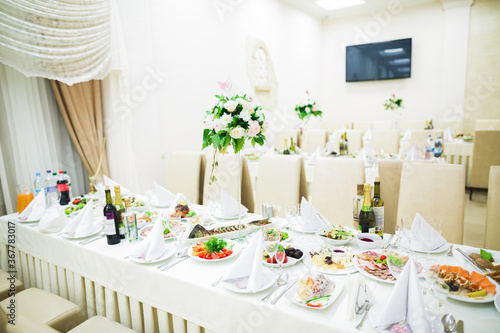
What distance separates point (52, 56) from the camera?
2.37 meters

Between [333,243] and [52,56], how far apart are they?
2.36 m

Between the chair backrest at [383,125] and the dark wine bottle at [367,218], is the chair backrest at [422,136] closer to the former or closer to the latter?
the chair backrest at [383,125]

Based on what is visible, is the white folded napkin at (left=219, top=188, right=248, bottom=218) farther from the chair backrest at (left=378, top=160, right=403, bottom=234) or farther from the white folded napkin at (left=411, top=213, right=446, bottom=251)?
the chair backrest at (left=378, top=160, right=403, bottom=234)

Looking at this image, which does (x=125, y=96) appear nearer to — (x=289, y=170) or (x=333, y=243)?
(x=289, y=170)

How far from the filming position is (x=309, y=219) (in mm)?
1548

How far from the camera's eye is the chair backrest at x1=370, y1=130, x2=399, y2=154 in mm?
4367

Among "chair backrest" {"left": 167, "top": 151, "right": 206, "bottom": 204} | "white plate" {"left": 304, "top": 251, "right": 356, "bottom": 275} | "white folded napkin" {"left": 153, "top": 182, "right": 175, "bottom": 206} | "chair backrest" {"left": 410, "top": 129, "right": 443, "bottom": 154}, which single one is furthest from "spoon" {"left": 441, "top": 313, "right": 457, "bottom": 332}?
"chair backrest" {"left": 410, "top": 129, "right": 443, "bottom": 154}

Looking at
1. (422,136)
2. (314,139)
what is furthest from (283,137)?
(422,136)

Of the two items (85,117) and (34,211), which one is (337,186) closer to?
(34,211)

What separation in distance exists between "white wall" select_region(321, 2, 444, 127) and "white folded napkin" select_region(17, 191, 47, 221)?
6.26m

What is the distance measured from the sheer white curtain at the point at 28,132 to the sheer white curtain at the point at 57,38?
32cm

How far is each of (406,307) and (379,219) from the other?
619mm

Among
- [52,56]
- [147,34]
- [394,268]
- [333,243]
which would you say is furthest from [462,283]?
[147,34]

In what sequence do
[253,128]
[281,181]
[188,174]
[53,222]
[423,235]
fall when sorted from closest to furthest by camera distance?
[423,235] < [253,128] < [53,222] < [281,181] < [188,174]
